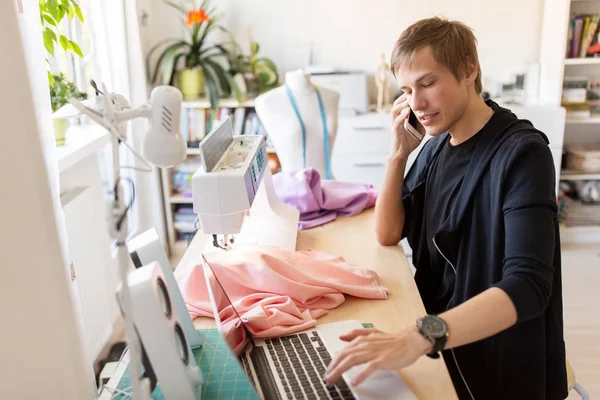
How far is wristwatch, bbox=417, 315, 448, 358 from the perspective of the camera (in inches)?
44.1

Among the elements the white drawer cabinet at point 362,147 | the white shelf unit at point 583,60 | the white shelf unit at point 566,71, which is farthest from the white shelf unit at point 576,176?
the white drawer cabinet at point 362,147

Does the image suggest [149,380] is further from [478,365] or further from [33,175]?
[478,365]

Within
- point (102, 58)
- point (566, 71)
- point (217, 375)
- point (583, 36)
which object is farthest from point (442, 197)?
point (566, 71)

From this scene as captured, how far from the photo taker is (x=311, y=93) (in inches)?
109

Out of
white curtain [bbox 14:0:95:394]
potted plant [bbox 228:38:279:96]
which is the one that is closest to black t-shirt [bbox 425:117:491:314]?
white curtain [bbox 14:0:95:394]

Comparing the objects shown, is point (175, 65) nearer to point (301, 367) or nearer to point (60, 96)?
point (60, 96)

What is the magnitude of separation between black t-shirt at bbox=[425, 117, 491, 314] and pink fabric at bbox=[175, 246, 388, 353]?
0.64ft

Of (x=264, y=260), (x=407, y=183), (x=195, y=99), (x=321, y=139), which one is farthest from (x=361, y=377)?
(x=195, y=99)

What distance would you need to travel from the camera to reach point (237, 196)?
1.53 metres

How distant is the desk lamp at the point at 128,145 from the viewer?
96cm

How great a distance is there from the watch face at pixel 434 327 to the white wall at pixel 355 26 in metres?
3.21

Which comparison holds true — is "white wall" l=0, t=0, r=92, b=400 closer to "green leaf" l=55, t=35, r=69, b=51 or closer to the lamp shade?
the lamp shade

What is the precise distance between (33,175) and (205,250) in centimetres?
68

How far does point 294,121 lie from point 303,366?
160 centimetres
